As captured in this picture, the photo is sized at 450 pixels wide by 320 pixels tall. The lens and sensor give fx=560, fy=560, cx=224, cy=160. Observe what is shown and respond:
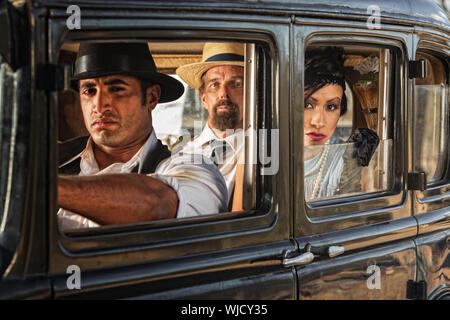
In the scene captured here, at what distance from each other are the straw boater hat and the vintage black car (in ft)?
0.20

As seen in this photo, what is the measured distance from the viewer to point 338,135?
9.53ft

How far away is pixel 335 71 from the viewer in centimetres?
270

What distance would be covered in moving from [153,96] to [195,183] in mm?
662

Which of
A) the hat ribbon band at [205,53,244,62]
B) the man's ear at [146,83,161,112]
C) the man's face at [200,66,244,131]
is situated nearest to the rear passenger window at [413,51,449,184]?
the man's face at [200,66,244,131]

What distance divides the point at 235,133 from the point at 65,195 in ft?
2.76

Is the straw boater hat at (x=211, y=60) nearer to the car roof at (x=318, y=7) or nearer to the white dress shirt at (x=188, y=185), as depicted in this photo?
the car roof at (x=318, y=7)

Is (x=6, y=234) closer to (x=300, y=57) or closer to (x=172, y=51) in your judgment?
(x=300, y=57)

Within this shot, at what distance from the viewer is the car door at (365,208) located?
206 cm

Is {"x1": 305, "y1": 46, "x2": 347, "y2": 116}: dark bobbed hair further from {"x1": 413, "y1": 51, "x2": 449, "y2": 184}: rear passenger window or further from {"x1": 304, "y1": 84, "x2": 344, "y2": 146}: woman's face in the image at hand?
{"x1": 413, "y1": 51, "x2": 449, "y2": 184}: rear passenger window

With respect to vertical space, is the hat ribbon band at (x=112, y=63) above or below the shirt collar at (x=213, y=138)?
above

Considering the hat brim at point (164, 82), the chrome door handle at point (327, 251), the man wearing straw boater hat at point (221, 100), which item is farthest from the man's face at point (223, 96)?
the chrome door handle at point (327, 251)

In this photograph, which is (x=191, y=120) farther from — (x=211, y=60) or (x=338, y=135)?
(x=338, y=135)

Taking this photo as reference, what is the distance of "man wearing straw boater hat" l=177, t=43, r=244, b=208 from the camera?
224 cm

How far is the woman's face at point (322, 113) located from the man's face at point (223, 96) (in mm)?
323
